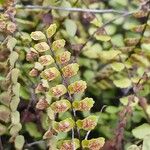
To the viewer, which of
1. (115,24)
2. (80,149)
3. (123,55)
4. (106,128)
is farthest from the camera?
(115,24)

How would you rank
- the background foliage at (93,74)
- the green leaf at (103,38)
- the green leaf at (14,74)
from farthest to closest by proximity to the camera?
the green leaf at (103,38)
the background foliage at (93,74)
the green leaf at (14,74)

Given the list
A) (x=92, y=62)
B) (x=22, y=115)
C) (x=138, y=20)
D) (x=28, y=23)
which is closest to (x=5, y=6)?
(x=28, y=23)

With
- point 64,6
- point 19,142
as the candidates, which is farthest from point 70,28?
point 19,142

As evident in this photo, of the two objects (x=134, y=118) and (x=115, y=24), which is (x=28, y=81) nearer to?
(x=134, y=118)

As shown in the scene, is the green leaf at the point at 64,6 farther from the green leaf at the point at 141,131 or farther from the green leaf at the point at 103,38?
the green leaf at the point at 141,131

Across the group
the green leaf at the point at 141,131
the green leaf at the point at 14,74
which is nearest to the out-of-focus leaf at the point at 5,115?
the green leaf at the point at 14,74

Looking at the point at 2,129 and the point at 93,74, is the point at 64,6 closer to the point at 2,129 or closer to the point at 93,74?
the point at 93,74
